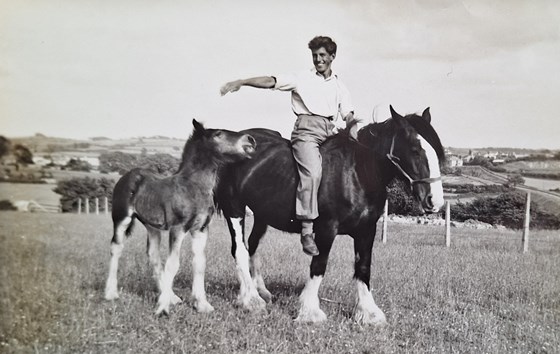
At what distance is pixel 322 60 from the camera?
2867 mm

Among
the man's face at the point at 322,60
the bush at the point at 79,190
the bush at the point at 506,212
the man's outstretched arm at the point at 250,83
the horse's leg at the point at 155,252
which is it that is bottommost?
the horse's leg at the point at 155,252

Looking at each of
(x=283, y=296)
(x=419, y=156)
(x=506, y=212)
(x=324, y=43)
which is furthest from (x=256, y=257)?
(x=506, y=212)

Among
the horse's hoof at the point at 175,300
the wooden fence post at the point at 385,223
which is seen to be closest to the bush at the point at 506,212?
the wooden fence post at the point at 385,223

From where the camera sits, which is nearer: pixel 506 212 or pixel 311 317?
pixel 311 317

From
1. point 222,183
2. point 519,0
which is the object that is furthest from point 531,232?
point 222,183

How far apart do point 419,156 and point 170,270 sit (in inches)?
64.2

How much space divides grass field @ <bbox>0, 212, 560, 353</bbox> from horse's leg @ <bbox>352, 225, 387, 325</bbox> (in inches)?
3.1

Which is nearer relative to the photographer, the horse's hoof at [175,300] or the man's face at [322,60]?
the horse's hoof at [175,300]

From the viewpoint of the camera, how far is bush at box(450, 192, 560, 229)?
10.2 ft

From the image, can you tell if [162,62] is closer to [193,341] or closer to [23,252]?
[23,252]

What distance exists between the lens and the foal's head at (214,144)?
277 centimetres

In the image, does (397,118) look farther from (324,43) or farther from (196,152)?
(196,152)

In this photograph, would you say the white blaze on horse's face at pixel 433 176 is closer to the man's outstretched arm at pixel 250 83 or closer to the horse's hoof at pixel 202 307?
the man's outstretched arm at pixel 250 83

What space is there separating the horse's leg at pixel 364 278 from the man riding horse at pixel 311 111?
326 mm
